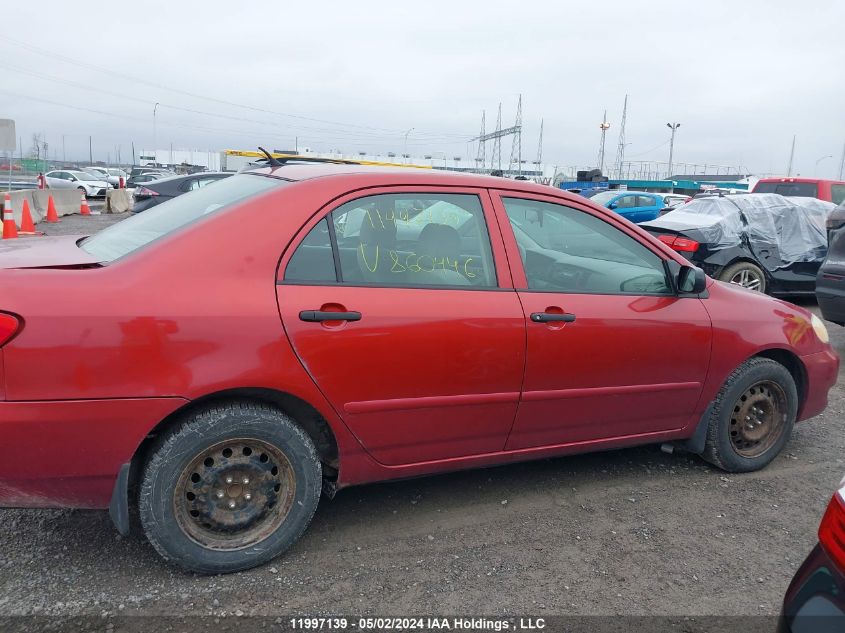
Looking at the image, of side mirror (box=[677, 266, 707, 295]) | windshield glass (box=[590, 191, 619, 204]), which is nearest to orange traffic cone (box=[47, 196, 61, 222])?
windshield glass (box=[590, 191, 619, 204])

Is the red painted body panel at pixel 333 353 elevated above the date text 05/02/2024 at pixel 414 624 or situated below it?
above

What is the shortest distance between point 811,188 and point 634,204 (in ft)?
18.5

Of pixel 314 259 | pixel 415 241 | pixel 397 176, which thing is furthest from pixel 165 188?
pixel 314 259

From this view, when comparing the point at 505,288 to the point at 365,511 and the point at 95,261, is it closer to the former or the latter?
the point at 365,511

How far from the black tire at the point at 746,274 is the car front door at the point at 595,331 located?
18.1ft

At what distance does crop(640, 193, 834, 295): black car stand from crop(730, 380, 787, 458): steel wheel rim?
4705mm

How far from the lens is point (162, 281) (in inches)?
98.5

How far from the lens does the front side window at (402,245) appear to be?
2785mm

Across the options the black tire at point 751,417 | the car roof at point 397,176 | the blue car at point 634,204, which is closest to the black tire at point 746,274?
the black tire at point 751,417

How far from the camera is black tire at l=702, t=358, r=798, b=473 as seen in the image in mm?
3719

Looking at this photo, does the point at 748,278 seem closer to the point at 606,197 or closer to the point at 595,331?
the point at 595,331

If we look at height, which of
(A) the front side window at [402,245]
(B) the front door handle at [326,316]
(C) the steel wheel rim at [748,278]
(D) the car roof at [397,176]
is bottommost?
(C) the steel wheel rim at [748,278]

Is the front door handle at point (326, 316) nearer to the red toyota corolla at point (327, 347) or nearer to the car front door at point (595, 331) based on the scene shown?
the red toyota corolla at point (327, 347)

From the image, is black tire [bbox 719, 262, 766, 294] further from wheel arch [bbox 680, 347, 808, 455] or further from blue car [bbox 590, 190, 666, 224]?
blue car [bbox 590, 190, 666, 224]
